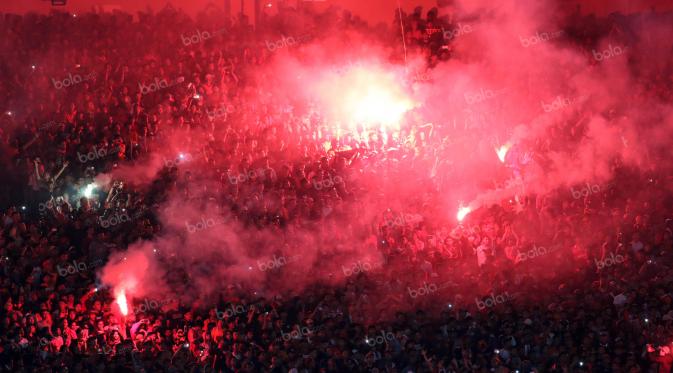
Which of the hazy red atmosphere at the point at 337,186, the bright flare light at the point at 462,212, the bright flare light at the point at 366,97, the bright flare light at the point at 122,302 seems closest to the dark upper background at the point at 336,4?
the hazy red atmosphere at the point at 337,186

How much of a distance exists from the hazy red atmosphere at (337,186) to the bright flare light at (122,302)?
0.02m

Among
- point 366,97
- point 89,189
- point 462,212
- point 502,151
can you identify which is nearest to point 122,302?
point 89,189

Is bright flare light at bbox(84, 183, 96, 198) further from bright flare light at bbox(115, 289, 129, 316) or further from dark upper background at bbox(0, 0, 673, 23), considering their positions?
dark upper background at bbox(0, 0, 673, 23)

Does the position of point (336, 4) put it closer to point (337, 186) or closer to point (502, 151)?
point (502, 151)

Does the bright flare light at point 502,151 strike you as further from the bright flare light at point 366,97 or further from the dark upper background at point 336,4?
the dark upper background at point 336,4

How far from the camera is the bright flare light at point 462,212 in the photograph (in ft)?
33.5

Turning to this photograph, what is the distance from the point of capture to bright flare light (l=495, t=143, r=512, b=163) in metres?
11.2

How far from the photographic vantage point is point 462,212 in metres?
10.3

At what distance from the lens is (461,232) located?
974cm

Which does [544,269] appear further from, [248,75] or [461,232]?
[248,75]

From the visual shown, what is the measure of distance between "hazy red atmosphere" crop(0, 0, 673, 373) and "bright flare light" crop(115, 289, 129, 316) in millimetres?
17

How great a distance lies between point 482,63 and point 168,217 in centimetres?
512

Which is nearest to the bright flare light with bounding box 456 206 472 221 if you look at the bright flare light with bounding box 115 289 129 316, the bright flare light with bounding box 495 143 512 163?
the bright flare light with bounding box 495 143 512 163

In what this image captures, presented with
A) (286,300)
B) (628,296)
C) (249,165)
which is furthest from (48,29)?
(628,296)
